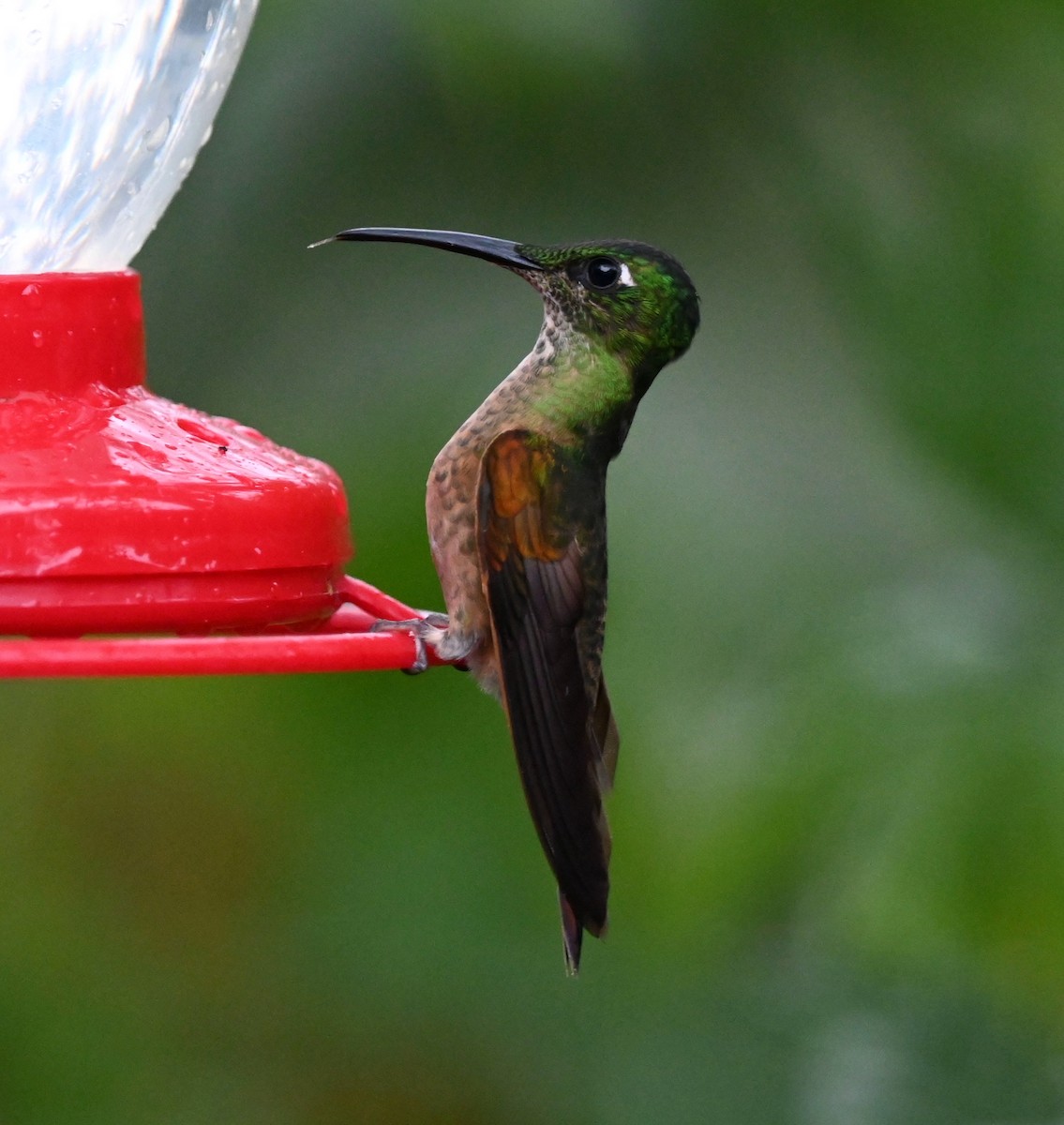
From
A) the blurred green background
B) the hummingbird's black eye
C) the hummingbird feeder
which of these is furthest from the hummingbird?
the blurred green background

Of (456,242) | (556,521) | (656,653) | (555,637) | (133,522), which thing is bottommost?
(656,653)

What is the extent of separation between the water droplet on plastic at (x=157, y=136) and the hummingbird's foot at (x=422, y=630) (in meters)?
0.94

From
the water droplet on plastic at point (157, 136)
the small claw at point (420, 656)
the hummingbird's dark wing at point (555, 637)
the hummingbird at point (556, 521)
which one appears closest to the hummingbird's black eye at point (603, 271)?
the hummingbird at point (556, 521)

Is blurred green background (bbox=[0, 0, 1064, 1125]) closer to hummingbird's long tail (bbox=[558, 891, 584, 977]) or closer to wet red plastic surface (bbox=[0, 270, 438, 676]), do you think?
hummingbird's long tail (bbox=[558, 891, 584, 977])

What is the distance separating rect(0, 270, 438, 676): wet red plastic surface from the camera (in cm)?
185

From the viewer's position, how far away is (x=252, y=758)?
4.02 meters

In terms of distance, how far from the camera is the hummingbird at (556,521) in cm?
241

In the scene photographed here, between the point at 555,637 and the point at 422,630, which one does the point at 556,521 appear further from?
the point at 422,630

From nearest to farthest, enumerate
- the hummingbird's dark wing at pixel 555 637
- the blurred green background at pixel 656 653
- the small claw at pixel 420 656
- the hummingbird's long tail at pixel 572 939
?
the small claw at pixel 420 656
the hummingbird's dark wing at pixel 555 637
the hummingbird's long tail at pixel 572 939
the blurred green background at pixel 656 653

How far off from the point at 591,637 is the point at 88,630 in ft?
3.63

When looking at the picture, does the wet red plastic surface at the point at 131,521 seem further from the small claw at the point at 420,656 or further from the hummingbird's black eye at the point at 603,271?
the hummingbird's black eye at the point at 603,271

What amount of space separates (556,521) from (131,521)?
91cm

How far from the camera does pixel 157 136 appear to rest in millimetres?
2906

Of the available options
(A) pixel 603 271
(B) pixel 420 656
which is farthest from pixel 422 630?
(A) pixel 603 271
